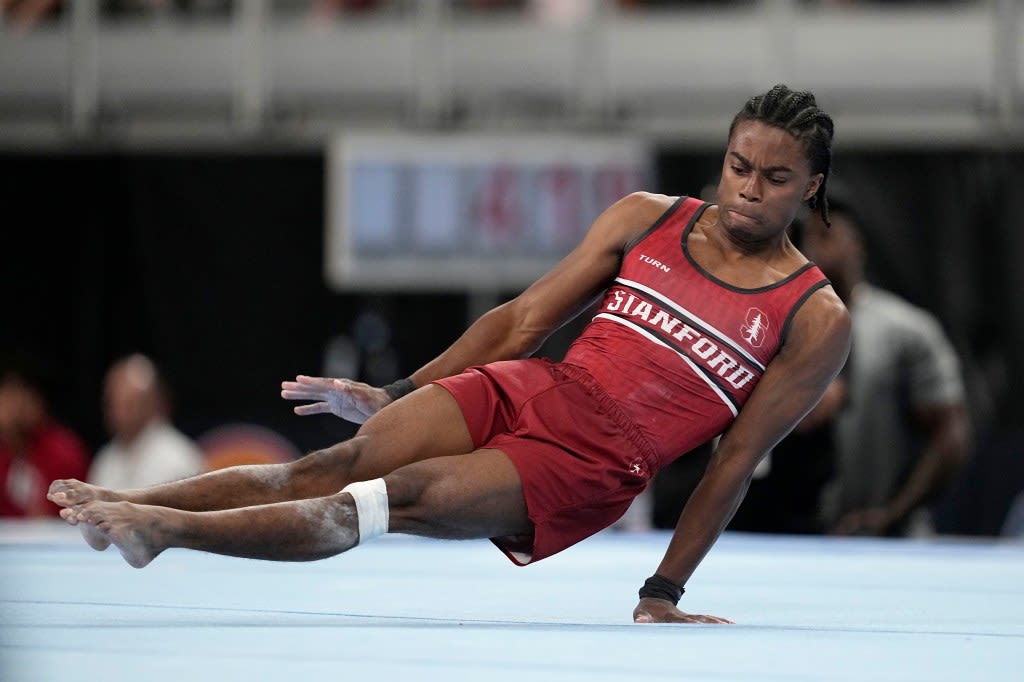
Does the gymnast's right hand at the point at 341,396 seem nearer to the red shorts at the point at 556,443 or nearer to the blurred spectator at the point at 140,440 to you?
the red shorts at the point at 556,443

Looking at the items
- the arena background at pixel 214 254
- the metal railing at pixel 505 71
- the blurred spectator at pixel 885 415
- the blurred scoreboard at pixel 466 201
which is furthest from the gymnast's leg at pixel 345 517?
the metal railing at pixel 505 71

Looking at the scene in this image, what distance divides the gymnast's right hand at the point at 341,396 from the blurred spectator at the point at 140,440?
3.70m

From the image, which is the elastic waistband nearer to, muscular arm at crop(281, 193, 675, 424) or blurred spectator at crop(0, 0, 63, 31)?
muscular arm at crop(281, 193, 675, 424)

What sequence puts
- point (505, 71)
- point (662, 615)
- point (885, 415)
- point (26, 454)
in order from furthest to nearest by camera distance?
point (505, 71) < point (26, 454) < point (885, 415) < point (662, 615)

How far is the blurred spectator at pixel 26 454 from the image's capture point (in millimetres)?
7656

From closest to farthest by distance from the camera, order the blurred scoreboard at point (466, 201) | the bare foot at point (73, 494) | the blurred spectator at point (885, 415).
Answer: the bare foot at point (73, 494) < the blurred spectator at point (885, 415) < the blurred scoreboard at point (466, 201)

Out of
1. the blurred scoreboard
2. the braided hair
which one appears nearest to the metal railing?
the blurred scoreboard

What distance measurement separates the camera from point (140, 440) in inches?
295

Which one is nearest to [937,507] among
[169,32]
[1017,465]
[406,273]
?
[1017,465]

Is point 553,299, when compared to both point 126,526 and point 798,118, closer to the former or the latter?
point 798,118

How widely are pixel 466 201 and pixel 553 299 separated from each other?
4857mm

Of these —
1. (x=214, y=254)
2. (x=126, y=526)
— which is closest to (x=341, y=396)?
(x=126, y=526)

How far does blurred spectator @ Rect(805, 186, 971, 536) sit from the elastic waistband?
227cm

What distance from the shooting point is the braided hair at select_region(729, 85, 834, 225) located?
367cm
